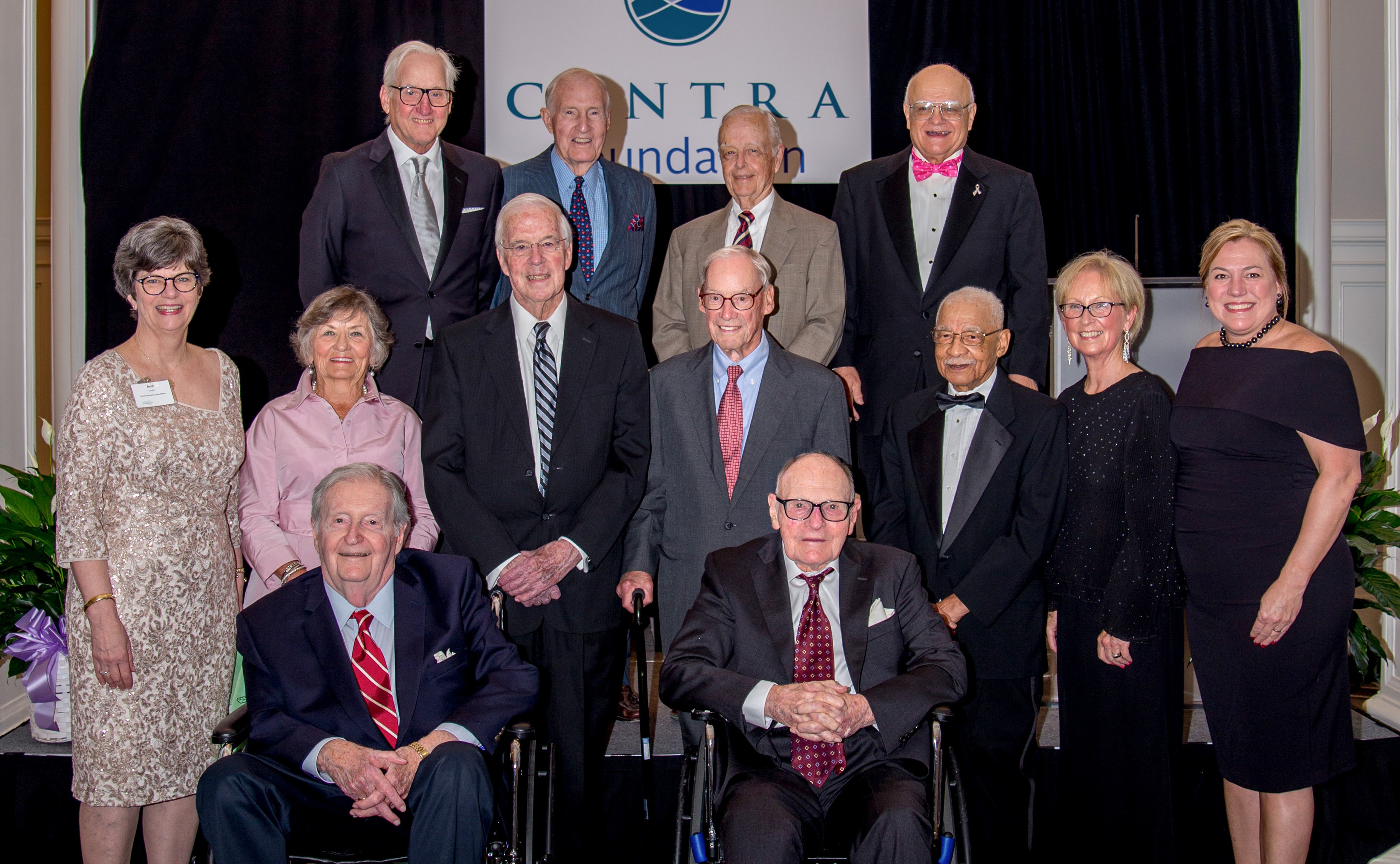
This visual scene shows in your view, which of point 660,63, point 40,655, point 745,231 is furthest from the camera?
point 660,63

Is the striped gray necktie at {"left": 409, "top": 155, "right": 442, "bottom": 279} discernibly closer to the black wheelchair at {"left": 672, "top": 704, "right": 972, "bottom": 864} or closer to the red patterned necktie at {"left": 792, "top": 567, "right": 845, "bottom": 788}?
the red patterned necktie at {"left": 792, "top": 567, "right": 845, "bottom": 788}

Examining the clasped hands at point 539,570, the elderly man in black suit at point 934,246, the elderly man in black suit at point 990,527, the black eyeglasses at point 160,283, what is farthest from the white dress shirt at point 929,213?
the black eyeglasses at point 160,283

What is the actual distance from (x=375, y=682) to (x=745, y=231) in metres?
1.86

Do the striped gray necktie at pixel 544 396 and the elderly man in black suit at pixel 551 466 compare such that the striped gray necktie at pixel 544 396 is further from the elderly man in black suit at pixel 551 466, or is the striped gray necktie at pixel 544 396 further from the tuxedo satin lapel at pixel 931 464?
the tuxedo satin lapel at pixel 931 464

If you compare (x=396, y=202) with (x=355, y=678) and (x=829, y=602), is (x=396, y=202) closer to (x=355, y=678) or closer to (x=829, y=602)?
(x=355, y=678)

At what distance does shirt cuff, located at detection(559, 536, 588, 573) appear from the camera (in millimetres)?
2770

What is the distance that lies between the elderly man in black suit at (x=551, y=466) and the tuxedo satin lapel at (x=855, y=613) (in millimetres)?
670

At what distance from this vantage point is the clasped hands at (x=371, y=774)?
7.25ft

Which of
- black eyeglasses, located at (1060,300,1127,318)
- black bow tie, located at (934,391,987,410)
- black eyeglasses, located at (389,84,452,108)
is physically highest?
black eyeglasses, located at (389,84,452,108)

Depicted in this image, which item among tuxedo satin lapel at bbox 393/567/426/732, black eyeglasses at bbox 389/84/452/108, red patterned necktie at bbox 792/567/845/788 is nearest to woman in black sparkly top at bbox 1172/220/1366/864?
red patterned necktie at bbox 792/567/845/788

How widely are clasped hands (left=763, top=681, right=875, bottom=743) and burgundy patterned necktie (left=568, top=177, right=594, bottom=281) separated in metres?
1.72

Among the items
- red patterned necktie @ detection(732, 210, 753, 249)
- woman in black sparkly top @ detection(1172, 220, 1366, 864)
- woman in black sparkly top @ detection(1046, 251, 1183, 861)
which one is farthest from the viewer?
red patterned necktie @ detection(732, 210, 753, 249)

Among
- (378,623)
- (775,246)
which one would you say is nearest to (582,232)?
(775,246)

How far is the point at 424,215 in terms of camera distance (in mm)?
3377
